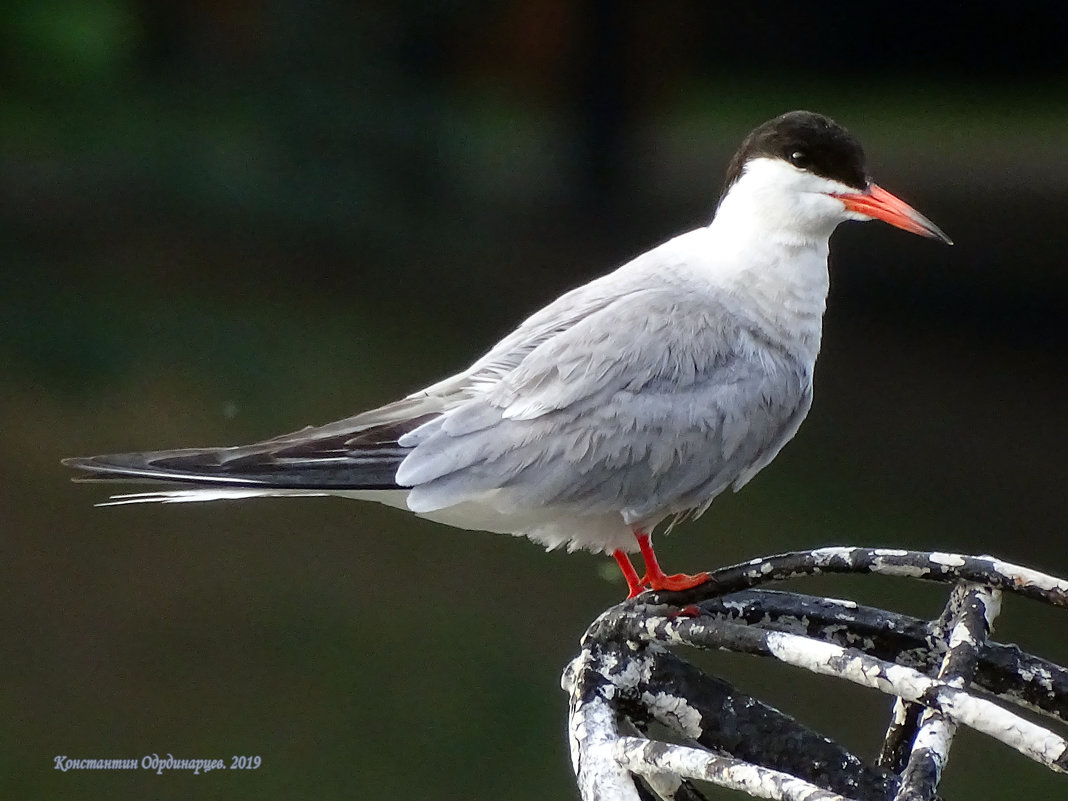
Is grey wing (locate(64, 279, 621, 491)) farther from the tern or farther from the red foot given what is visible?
the red foot

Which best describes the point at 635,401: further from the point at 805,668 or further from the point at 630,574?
the point at 805,668

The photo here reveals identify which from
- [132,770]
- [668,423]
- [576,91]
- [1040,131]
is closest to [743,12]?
[576,91]

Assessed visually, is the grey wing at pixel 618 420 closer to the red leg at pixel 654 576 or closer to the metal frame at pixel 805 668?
the red leg at pixel 654 576

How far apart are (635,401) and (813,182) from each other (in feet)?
0.87

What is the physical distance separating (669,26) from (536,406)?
50.8 inches

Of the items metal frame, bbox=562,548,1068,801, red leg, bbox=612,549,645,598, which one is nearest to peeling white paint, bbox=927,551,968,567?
metal frame, bbox=562,548,1068,801

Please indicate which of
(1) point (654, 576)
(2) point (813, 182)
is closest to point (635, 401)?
(1) point (654, 576)

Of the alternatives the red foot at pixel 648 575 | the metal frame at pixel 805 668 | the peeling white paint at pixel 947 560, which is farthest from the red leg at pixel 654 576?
the peeling white paint at pixel 947 560

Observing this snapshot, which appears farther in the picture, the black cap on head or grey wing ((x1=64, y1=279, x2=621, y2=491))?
the black cap on head

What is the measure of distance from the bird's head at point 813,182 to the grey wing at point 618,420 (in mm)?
117

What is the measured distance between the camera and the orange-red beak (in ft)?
3.54

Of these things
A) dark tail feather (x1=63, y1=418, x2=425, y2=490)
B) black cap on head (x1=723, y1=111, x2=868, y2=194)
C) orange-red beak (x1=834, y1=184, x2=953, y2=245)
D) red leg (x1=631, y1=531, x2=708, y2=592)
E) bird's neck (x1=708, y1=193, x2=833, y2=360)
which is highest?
black cap on head (x1=723, y1=111, x2=868, y2=194)

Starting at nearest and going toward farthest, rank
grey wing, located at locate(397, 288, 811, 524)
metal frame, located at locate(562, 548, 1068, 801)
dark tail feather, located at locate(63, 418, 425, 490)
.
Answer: metal frame, located at locate(562, 548, 1068, 801) → dark tail feather, located at locate(63, 418, 425, 490) → grey wing, located at locate(397, 288, 811, 524)

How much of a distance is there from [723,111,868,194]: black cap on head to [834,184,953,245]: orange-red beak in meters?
0.01
